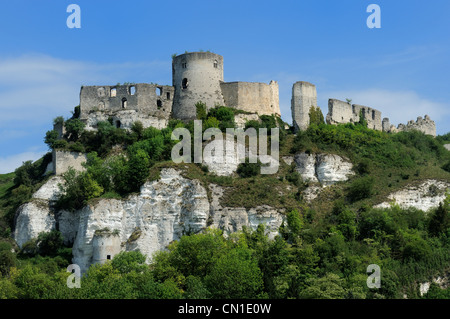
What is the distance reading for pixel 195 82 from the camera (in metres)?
73.3

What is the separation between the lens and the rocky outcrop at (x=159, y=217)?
59.9m

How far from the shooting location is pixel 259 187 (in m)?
62.4

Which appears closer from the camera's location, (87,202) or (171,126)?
(87,202)

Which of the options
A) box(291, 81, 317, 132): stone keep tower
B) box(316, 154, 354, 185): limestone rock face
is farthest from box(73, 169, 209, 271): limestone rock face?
box(291, 81, 317, 132): stone keep tower

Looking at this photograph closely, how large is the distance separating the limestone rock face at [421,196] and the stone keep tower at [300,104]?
12.0m

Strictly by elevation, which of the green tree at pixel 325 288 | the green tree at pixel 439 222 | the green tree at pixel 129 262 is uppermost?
the green tree at pixel 439 222

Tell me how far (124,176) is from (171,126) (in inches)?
370

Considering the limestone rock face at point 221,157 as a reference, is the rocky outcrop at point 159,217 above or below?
below

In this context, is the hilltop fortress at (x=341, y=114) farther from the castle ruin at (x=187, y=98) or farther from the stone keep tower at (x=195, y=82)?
the stone keep tower at (x=195, y=82)

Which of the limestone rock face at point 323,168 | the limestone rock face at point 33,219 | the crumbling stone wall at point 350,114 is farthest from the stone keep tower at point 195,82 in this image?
the limestone rock face at point 33,219

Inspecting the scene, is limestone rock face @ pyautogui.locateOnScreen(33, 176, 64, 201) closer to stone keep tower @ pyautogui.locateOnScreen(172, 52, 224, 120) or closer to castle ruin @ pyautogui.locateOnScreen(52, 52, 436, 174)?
castle ruin @ pyautogui.locateOnScreen(52, 52, 436, 174)
